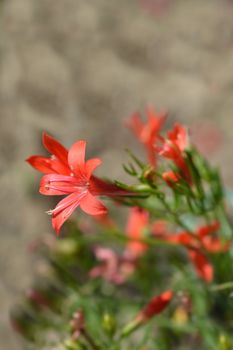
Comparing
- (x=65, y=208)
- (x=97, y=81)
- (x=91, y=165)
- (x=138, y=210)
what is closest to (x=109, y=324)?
(x=138, y=210)

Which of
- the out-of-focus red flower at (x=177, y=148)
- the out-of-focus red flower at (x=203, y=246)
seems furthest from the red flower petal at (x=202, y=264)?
the out-of-focus red flower at (x=177, y=148)

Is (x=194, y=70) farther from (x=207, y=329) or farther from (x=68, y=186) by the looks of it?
(x=68, y=186)

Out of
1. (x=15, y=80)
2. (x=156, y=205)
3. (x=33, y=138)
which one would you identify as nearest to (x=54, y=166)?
(x=156, y=205)

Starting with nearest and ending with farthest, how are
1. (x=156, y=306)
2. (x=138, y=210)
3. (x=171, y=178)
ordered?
(x=171, y=178)
(x=138, y=210)
(x=156, y=306)

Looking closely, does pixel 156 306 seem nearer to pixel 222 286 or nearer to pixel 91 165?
pixel 222 286

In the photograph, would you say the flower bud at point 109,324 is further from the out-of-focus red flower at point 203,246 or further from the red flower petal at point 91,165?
the red flower petal at point 91,165

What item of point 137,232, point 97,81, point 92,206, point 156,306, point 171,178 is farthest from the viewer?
point 97,81

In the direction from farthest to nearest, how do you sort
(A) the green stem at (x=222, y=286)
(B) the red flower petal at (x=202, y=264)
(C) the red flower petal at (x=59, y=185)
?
(B) the red flower petal at (x=202, y=264) < (A) the green stem at (x=222, y=286) < (C) the red flower petal at (x=59, y=185)
